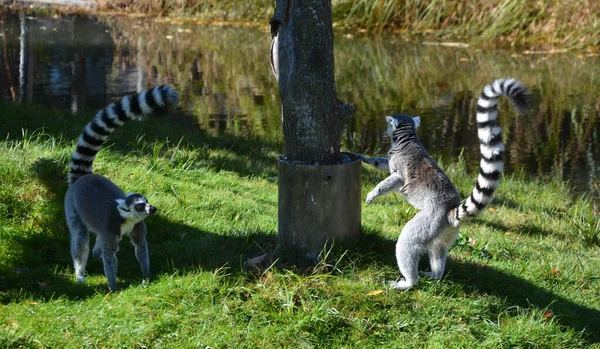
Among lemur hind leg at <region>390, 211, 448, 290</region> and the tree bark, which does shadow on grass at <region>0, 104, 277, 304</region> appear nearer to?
the tree bark

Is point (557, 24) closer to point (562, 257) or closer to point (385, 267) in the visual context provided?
point (562, 257)

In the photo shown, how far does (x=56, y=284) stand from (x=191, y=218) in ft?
3.82

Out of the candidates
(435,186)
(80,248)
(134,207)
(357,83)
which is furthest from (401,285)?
(357,83)

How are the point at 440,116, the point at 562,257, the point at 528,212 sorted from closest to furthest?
1. the point at 562,257
2. the point at 528,212
3. the point at 440,116

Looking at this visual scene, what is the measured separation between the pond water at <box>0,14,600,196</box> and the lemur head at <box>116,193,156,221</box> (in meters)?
4.30

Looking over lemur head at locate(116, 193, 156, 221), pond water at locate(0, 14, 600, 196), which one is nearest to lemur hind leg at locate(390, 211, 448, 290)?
lemur head at locate(116, 193, 156, 221)

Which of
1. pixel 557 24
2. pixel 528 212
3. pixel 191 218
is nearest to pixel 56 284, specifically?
pixel 191 218

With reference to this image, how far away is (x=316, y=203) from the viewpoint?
4305 mm

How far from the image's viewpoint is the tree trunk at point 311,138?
424 centimetres

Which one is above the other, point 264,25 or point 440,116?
point 264,25

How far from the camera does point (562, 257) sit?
17.1 ft

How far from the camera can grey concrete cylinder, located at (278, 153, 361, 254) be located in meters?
4.27

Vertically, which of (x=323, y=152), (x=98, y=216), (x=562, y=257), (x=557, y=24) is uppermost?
(x=557, y=24)

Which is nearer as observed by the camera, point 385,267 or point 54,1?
point 385,267
